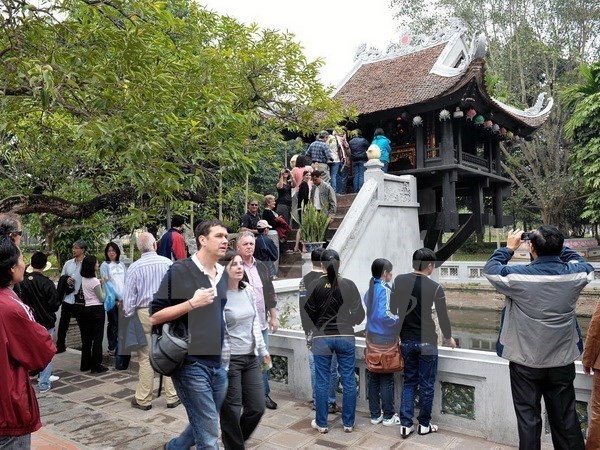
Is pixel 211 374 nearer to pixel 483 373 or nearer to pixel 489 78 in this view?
pixel 483 373

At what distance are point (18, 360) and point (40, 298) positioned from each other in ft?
11.0

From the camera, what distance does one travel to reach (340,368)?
13.4 feet

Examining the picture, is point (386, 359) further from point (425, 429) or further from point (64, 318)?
point (64, 318)

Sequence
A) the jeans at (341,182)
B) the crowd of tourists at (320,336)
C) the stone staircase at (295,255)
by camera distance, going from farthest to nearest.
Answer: the jeans at (341,182)
the stone staircase at (295,255)
the crowd of tourists at (320,336)

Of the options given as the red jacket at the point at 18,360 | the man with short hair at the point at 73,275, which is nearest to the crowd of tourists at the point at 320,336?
the red jacket at the point at 18,360

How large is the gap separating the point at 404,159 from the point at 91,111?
376 inches

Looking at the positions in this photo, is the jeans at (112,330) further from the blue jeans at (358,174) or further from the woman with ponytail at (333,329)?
the blue jeans at (358,174)

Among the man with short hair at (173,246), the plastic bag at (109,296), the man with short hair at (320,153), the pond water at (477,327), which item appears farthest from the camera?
the pond water at (477,327)

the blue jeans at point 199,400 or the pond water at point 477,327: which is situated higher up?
the blue jeans at point 199,400

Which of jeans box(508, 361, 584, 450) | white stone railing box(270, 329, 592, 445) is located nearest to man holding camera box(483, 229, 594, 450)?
jeans box(508, 361, 584, 450)

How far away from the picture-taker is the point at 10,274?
8.41 ft

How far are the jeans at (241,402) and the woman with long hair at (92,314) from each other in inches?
141

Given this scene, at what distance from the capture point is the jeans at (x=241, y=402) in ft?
10.2

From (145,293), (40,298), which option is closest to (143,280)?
(145,293)
